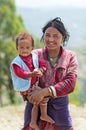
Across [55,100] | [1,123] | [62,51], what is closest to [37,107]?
[55,100]

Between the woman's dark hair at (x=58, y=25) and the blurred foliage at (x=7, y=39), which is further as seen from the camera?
the blurred foliage at (x=7, y=39)

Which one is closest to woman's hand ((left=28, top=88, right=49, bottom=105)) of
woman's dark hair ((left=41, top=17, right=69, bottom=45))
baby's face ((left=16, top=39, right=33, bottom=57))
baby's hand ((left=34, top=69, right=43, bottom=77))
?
baby's hand ((left=34, top=69, right=43, bottom=77))

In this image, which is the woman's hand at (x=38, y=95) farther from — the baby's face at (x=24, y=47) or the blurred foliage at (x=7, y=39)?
the blurred foliage at (x=7, y=39)

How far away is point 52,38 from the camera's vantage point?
3932 mm

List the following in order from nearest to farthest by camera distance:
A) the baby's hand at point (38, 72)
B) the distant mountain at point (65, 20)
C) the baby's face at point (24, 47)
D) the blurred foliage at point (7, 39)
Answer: the baby's hand at point (38, 72)
the baby's face at point (24, 47)
the distant mountain at point (65, 20)
the blurred foliage at point (7, 39)

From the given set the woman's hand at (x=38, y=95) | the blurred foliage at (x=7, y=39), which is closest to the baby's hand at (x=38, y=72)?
the woman's hand at (x=38, y=95)

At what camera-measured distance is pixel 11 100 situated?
2448 centimetres

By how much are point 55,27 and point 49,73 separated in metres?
0.41

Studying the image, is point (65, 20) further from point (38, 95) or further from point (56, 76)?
point (38, 95)

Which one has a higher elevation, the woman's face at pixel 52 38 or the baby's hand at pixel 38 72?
the woman's face at pixel 52 38

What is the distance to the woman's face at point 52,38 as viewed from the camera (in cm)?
394

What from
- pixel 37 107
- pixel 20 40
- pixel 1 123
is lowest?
pixel 1 123

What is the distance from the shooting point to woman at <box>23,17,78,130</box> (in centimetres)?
390

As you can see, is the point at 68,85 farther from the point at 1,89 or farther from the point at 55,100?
the point at 1,89
